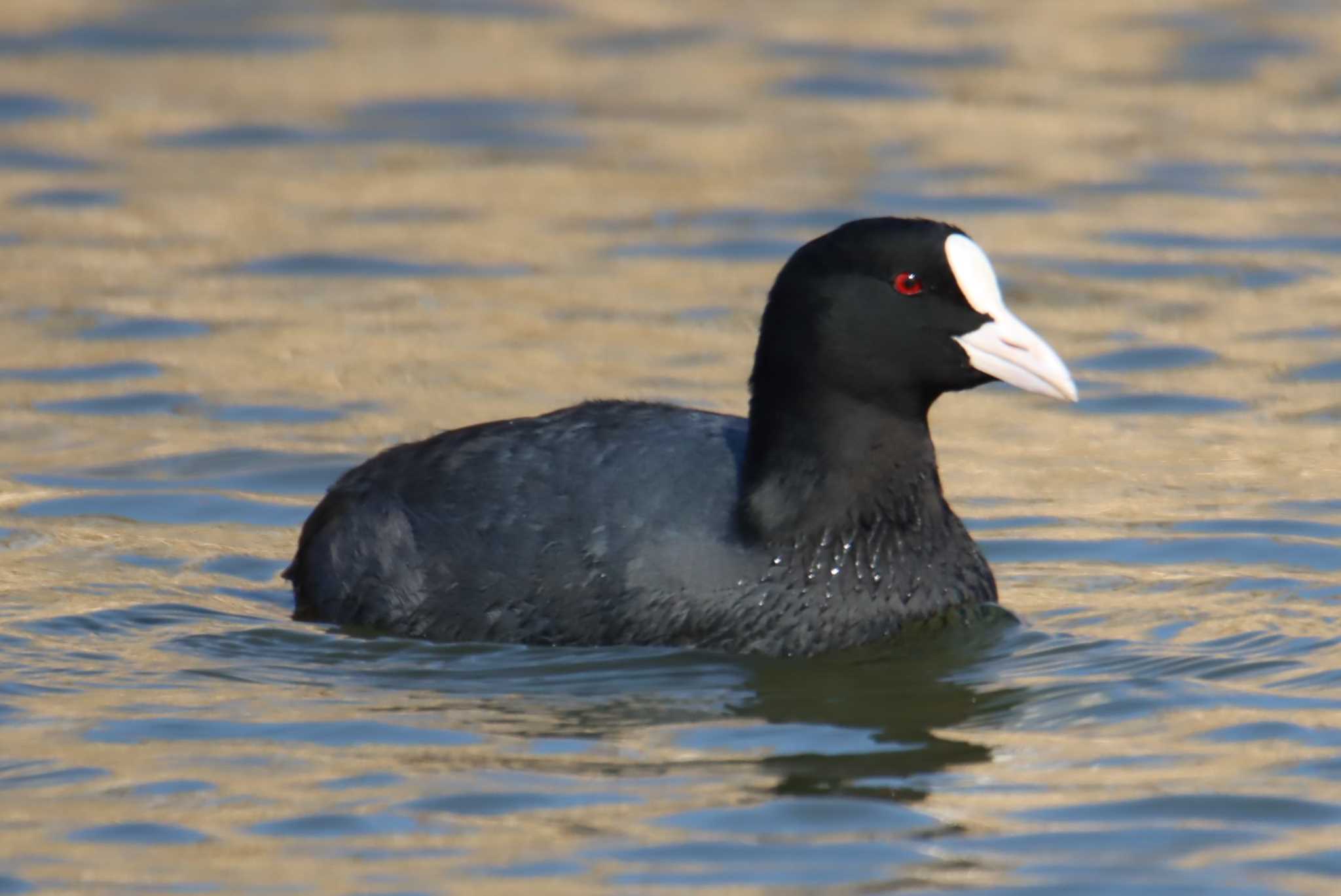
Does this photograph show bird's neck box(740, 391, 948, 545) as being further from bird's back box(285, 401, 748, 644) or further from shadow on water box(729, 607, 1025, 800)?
shadow on water box(729, 607, 1025, 800)

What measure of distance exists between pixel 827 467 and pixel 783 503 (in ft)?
0.47

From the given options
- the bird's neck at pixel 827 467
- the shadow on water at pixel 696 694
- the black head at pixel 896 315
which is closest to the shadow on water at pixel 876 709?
the shadow on water at pixel 696 694

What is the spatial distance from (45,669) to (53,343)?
4.02 m

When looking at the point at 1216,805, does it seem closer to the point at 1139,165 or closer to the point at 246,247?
the point at 246,247

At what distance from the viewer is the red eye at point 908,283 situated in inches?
265

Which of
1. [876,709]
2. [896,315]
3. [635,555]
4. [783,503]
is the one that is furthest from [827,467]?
[876,709]

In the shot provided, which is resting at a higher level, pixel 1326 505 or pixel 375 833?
pixel 1326 505

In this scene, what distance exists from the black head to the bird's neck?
83 millimetres

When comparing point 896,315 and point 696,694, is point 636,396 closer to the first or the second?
point 896,315

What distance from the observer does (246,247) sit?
1205 cm

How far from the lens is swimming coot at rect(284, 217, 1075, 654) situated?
265 inches

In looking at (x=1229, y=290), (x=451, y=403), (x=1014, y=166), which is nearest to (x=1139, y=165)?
(x=1014, y=166)

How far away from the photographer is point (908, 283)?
674 centimetres

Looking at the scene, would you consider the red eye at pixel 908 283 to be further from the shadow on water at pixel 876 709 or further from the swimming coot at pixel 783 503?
the shadow on water at pixel 876 709
